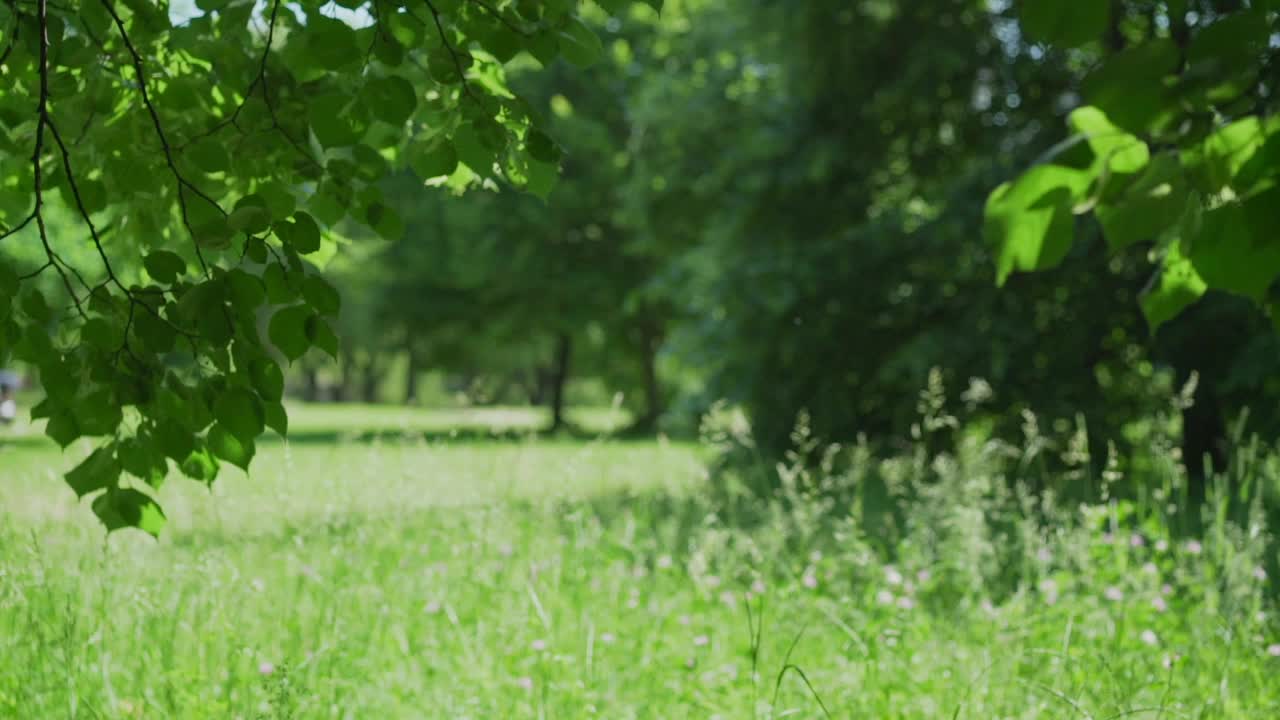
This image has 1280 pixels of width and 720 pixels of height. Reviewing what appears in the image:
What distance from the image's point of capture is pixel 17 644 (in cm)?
314

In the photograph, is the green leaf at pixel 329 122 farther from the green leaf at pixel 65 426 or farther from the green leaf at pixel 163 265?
the green leaf at pixel 65 426

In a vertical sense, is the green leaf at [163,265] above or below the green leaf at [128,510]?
above

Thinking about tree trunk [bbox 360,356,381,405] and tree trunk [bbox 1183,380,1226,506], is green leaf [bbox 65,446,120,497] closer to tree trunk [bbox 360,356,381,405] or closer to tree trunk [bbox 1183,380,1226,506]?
tree trunk [bbox 1183,380,1226,506]

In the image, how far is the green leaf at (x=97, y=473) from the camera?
2088mm

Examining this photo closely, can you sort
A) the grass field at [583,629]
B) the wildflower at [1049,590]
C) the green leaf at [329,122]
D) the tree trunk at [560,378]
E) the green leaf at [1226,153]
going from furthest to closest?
the tree trunk at [560,378], the wildflower at [1049,590], the grass field at [583,629], the green leaf at [329,122], the green leaf at [1226,153]

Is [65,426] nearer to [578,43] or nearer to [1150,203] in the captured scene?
[578,43]

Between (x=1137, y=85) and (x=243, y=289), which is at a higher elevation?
(x=1137, y=85)

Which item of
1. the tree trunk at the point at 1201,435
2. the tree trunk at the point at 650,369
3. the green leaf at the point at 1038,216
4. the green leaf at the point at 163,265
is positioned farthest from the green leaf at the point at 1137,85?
the tree trunk at the point at 650,369

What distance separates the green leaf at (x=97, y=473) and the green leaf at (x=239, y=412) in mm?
310

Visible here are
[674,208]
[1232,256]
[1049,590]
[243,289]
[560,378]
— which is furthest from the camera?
[560,378]

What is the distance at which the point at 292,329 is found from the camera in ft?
6.29

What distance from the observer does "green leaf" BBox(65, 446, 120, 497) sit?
6.85 ft

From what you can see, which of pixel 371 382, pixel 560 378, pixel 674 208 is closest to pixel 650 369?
pixel 560 378

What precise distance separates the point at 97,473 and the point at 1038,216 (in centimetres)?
178
